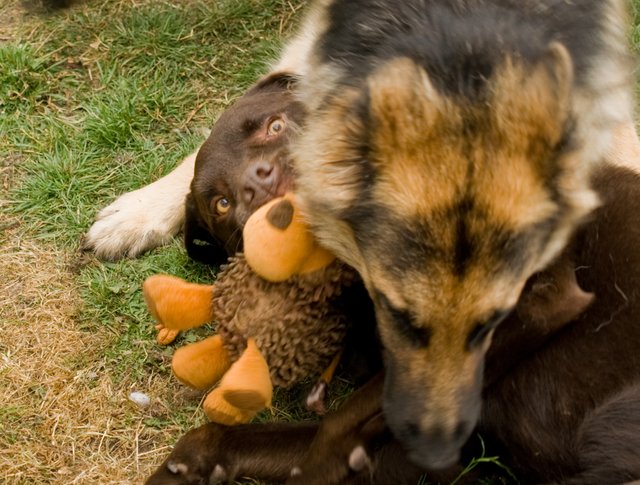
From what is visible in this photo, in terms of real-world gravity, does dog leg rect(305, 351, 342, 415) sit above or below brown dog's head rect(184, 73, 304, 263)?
below

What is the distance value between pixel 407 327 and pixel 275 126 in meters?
1.30

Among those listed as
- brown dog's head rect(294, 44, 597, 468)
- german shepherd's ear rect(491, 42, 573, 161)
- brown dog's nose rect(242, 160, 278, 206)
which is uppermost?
german shepherd's ear rect(491, 42, 573, 161)

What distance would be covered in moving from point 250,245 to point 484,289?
823mm

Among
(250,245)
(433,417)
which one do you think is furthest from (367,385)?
(250,245)

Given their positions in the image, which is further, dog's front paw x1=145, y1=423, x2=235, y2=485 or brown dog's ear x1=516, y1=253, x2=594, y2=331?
dog's front paw x1=145, y1=423, x2=235, y2=485

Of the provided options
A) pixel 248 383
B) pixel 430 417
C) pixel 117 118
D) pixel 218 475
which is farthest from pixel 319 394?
pixel 117 118

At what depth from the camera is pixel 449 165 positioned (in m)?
2.44

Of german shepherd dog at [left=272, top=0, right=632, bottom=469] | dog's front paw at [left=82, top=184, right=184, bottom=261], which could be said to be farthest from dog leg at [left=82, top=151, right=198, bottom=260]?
german shepherd dog at [left=272, top=0, right=632, bottom=469]

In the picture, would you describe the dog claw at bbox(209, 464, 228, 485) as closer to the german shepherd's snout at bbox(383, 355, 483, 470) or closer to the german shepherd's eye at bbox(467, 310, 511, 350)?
the german shepherd's snout at bbox(383, 355, 483, 470)

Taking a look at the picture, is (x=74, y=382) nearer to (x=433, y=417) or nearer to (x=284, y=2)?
(x=433, y=417)

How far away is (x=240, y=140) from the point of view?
3.63 m

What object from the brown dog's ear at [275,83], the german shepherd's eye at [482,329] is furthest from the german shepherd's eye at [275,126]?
the german shepherd's eye at [482,329]

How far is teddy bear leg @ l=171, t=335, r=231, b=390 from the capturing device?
310 cm

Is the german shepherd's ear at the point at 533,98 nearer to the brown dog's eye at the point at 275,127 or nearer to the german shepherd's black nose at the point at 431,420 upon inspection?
the german shepherd's black nose at the point at 431,420
